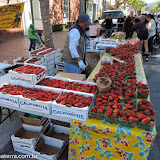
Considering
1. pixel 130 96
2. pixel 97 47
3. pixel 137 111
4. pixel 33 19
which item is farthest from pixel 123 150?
pixel 33 19

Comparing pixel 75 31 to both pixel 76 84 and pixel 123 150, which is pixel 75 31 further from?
pixel 123 150

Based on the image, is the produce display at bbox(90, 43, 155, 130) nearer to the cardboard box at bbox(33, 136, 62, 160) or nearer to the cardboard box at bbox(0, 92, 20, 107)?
the cardboard box at bbox(33, 136, 62, 160)

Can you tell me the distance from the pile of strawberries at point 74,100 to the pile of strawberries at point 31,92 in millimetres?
155

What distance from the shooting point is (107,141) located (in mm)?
2006

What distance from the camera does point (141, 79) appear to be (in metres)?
3.14

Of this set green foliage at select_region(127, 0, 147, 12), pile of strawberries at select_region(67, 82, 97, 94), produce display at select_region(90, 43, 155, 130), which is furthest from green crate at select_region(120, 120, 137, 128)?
green foliage at select_region(127, 0, 147, 12)

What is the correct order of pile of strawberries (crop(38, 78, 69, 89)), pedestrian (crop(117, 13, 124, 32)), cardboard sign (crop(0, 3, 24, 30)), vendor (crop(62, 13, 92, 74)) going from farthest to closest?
pedestrian (crop(117, 13, 124, 32))
cardboard sign (crop(0, 3, 24, 30))
vendor (crop(62, 13, 92, 74))
pile of strawberries (crop(38, 78, 69, 89))

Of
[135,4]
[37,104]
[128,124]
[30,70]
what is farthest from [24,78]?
[135,4]

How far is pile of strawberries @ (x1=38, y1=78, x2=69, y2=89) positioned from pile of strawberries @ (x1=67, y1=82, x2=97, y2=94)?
14cm

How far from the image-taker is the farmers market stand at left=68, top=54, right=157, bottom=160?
1822 millimetres

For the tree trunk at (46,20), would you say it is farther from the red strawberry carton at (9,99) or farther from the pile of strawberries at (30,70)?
the red strawberry carton at (9,99)

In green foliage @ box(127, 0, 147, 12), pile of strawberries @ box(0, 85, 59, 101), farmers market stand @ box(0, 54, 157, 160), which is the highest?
green foliage @ box(127, 0, 147, 12)

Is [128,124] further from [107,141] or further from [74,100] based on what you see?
[74,100]

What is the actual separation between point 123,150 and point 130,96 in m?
0.79
